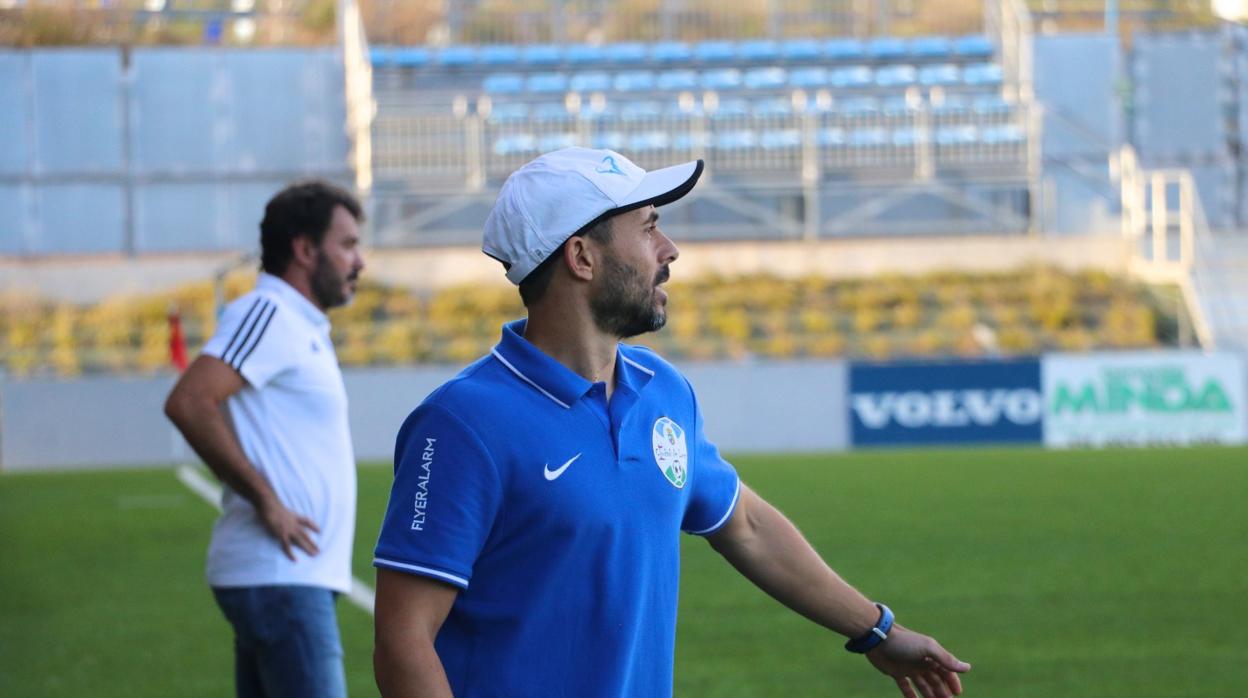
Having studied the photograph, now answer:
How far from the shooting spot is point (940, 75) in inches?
1378

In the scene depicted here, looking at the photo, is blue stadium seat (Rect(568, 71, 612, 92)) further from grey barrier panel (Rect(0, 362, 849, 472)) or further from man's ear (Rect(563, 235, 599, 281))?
man's ear (Rect(563, 235, 599, 281))

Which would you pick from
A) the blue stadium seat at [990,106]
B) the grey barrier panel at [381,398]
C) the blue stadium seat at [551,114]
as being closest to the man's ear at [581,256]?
the grey barrier panel at [381,398]

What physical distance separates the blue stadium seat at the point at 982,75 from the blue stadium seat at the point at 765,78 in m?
3.62

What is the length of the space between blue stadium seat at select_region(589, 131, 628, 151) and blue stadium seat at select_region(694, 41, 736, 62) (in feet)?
13.9

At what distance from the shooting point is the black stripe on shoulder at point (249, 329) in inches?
178

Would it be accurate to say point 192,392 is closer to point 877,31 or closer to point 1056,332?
point 1056,332

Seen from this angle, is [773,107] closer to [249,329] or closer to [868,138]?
[868,138]

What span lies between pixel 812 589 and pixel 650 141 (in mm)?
29241

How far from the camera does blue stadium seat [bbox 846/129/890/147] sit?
32.8 meters

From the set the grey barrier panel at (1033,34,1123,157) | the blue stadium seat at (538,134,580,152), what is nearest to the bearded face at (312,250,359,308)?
the blue stadium seat at (538,134,580,152)

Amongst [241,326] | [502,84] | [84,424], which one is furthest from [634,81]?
[241,326]

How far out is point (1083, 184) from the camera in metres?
32.6

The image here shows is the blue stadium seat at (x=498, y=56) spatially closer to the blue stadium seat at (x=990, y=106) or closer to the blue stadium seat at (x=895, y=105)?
the blue stadium seat at (x=895, y=105)

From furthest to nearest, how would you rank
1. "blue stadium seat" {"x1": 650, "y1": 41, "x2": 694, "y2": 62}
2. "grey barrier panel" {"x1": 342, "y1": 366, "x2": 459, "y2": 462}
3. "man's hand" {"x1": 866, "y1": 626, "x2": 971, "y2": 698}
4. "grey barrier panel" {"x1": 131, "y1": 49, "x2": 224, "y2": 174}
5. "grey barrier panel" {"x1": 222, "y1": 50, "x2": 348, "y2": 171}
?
"blue stadium seat" {"x1": 650, "y1": 41, "x2": 694, "y2": 62} < "grey barrier panel" {"x1": 222, "y1": 50, "x2": 348, "y2": 171} < "grey barrier panel" {"x1": 131, "y1": 49, "x2": 224, "y2": 174} < "grey barrier panel" {"x1": 342, "y1": 366, "x2": 459, "y2": 462} < "man's hand" {"x1": 866, "y1": 626, "x2": 971, "y2": 698}
